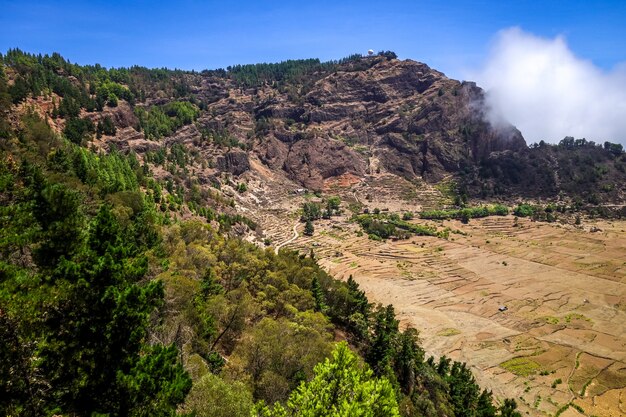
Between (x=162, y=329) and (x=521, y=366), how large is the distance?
69649mm

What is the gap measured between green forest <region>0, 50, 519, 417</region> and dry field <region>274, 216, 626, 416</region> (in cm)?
1408

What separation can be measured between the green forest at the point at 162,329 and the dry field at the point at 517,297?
46.2 ft

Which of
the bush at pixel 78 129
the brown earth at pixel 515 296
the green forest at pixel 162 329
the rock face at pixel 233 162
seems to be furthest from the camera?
the rock face at pixel 233 162

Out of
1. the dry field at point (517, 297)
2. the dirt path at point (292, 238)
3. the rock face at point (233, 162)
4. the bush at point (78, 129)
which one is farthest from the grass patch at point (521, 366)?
the rock face at point (233, 162)

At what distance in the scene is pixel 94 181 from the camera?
229 ft

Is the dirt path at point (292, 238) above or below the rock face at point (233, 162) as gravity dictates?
below

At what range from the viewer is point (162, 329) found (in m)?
29.3

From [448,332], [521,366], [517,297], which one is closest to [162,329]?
[521,366]

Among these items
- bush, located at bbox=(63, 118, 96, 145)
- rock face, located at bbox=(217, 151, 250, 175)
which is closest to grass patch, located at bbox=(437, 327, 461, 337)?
bush, located at bbox=(63, 118, 96, 145)

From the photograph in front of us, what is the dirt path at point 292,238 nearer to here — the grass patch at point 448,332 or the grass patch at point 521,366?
the grass patch at point 448,332

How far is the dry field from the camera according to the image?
65625 millimetres

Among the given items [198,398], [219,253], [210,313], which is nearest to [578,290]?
[219,253]

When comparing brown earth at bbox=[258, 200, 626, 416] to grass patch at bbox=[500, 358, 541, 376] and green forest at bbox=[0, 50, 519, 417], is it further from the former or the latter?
green forest at bbox=[0, 50, 519, 417]

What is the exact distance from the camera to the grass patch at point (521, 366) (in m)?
67.4
